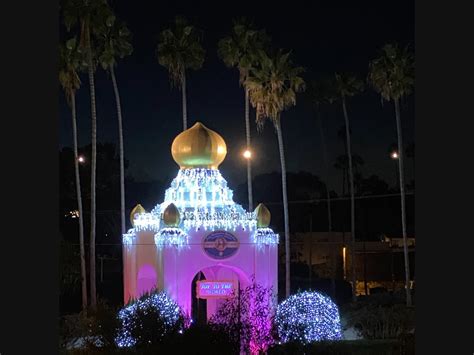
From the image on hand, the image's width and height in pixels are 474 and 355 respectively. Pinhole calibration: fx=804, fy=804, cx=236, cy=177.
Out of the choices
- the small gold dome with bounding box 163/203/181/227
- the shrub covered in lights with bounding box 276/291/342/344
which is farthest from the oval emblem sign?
the shrub covered in lights with bounding box 276/291/342/344

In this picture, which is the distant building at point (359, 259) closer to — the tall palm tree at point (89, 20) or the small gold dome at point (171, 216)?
the tall palm tree at point (89, 20)

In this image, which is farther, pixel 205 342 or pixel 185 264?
pixel 185 264

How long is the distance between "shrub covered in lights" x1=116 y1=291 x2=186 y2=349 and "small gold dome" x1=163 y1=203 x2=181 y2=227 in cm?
511

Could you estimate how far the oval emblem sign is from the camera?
25.7m

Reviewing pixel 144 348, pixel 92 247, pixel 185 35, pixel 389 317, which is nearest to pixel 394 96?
pixel 185 35

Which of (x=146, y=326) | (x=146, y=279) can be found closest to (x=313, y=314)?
(x=146, y=326)

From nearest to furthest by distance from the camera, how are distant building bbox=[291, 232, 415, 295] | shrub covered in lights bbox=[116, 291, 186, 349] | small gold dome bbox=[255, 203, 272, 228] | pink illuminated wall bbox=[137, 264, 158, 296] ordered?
1. shrub covered in lights bbox=[116, 291, 186, 349]
2. pink illuminated wall bbox=[137, 264, 158, 296]
3. small gold dome bbox=[255, 203, 272, 228]
4. distant building bbox=[291, 232, 415, 295]

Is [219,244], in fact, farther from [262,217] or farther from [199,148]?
[199,148]

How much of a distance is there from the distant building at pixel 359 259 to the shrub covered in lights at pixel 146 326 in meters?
26.2

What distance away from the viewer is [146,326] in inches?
781

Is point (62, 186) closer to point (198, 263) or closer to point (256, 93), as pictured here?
point (256, 93)

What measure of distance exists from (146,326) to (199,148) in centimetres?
869

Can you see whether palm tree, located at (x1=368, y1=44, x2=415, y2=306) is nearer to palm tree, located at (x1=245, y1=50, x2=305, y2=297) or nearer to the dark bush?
palm tree, located at (x1=245, y1=50, x2=305, y2=297)

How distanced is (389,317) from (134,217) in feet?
31.2
